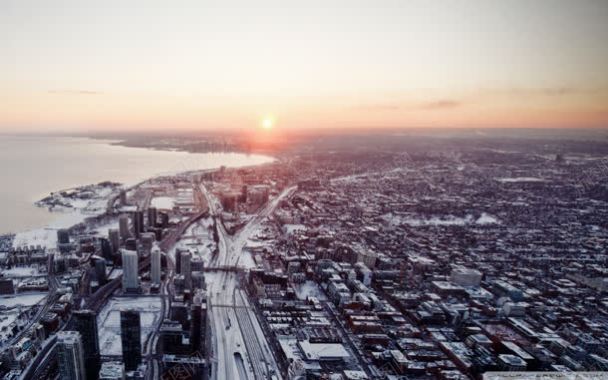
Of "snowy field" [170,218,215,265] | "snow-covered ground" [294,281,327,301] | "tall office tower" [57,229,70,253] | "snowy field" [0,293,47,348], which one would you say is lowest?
"snow-covered ground" [294,281,327,301]

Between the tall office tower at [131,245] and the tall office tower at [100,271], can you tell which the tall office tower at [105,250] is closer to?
the tall office tower at [131,245]

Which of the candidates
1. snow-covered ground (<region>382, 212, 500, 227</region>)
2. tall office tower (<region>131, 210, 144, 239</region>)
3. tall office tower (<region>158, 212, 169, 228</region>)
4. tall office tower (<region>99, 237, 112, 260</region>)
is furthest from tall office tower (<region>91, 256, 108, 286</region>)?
snow-covered ground (<region>382, 212, 500, 227</region>)

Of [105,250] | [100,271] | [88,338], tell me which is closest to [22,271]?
[105,250]

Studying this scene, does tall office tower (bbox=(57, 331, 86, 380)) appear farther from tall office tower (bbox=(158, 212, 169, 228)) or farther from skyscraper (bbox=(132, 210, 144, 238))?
tall office tower (bbox=(158, 212, 169, 228))

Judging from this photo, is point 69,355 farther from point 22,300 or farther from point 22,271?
point 22,271

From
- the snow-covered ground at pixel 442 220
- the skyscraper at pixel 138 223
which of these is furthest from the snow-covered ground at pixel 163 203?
the snow-covered ground at pixel 442 220

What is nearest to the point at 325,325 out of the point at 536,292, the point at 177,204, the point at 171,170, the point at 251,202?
the point at 536,292

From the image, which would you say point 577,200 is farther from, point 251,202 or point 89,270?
point 89,270
